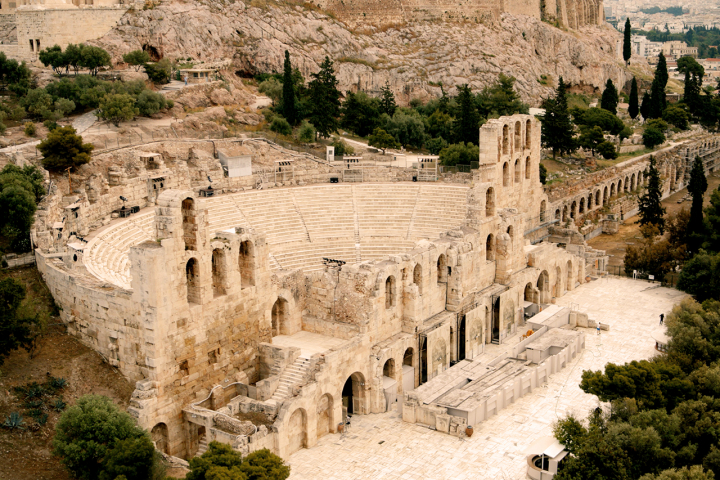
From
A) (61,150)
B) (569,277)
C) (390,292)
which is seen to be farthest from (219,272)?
(569,277)

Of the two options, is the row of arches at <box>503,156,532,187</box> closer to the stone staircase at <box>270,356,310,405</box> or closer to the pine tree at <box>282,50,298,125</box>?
the pine tree at <box>282,50,298,125</box>

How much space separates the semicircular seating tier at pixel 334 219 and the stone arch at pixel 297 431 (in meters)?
15.7

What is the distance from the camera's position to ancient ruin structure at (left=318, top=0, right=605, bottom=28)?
341ft

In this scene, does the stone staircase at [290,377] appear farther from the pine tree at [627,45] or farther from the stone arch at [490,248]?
the pine tree at [627,45]

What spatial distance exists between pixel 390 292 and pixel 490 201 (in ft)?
36.7

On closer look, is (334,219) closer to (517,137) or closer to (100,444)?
(517,137)

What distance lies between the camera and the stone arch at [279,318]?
118 feet

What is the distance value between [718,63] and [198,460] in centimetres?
20627

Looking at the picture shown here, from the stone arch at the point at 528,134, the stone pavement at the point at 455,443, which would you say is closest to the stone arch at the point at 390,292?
the stone pavement at the point at 455,443

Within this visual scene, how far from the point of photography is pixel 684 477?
25.9 m

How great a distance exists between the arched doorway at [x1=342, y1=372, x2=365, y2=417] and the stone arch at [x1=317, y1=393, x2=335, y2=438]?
1.38 m

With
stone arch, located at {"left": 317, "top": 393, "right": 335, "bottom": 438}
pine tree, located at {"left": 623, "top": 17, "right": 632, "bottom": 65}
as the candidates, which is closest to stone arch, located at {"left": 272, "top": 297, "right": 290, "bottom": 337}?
stone arch, located at {"left": 317, "top": 393, "right": 335, "bottom": 438}

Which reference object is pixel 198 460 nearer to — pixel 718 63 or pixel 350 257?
pixel 350 257

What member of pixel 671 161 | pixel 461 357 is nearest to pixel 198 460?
pixel 461 357
